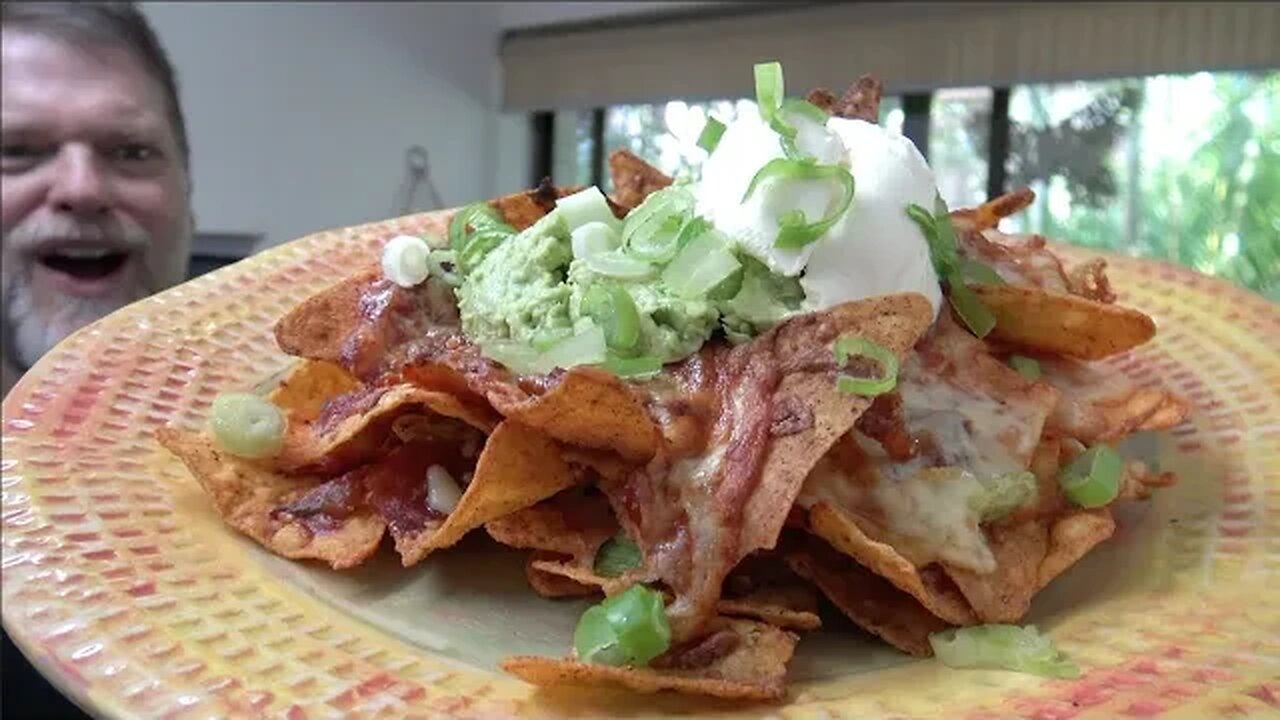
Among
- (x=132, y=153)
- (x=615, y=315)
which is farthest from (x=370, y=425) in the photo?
(x=132, y=153)

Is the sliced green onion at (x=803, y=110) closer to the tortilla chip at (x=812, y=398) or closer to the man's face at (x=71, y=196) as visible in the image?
the tortilla chip at (x=812, y=398)

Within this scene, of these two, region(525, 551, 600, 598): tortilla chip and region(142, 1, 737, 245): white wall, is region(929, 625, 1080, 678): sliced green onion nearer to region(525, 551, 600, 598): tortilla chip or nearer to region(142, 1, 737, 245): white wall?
region(525, 551, 600, 598): tortilla chip

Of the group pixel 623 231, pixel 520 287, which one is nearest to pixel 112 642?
pixel 520 287

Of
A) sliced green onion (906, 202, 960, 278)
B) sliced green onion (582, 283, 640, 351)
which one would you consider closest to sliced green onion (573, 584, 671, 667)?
sliced green onion (582, 283, 640, 351)

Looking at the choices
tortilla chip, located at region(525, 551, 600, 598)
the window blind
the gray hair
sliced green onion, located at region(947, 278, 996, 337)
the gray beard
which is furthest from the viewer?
the window blind

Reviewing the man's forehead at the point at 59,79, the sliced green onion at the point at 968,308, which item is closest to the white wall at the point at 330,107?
the man's forehead at the point at 59,79
